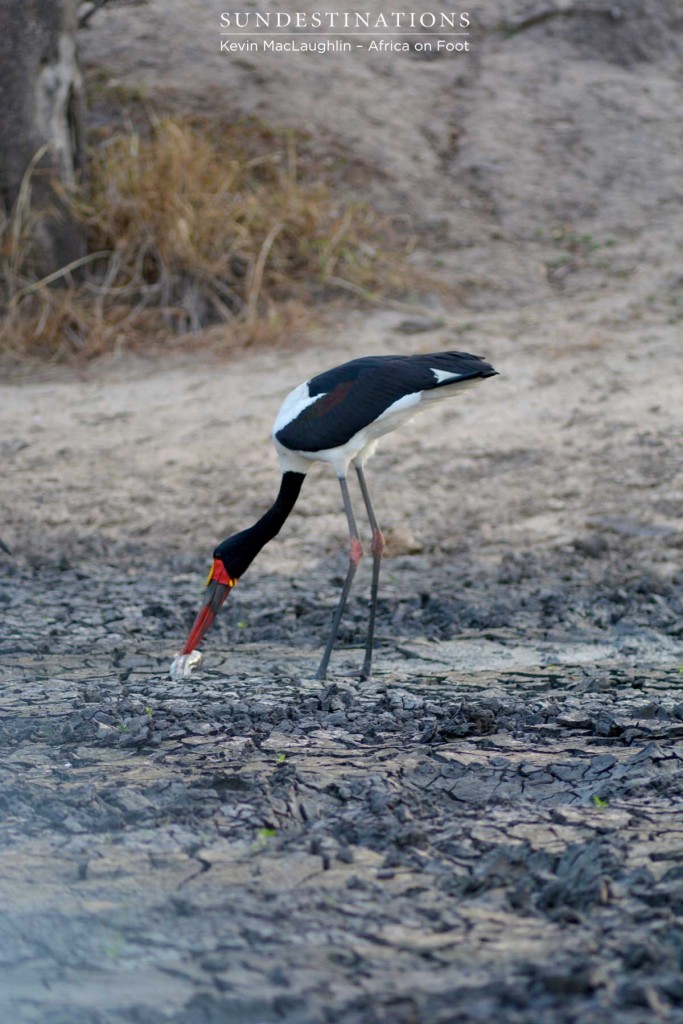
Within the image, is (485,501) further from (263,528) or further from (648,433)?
(263,528)

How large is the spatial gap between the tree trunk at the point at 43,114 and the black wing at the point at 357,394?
4517mm

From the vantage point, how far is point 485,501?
6.54 meters

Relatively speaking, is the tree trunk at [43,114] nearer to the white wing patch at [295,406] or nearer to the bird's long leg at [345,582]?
the white wing patch at [295,406]

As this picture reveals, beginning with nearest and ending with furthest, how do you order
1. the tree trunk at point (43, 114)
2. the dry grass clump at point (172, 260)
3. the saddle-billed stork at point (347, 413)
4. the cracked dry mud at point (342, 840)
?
the cracked dry mud at point (342, 840), the saddle-billed stork at point (347, 413), the tree trunk at point (43, 114), the dry grass clump at point (172, 260)

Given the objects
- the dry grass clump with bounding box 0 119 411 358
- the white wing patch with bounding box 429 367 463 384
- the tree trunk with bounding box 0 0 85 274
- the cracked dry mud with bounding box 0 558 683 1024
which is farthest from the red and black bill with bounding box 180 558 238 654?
the tree trunk with bounding box 0 0 85 274

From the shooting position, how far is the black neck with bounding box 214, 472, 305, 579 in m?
4.57

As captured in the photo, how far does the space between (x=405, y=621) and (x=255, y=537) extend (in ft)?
2.84

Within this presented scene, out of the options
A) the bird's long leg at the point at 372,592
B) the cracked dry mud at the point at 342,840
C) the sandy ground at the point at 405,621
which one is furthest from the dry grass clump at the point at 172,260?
the cracked dry mud at the point at 342,840

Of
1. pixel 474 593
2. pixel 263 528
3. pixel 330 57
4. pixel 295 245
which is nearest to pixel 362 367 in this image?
pixel 263 528

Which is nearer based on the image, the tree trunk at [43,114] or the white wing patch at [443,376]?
the white wing patch at [443,376]

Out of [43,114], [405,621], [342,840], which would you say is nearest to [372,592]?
[405,621]

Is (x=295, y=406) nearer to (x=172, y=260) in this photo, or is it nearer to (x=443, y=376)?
(x=443, y=376)

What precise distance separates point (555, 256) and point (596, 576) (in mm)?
3936

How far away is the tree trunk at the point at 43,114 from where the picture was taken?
27.0 ft
